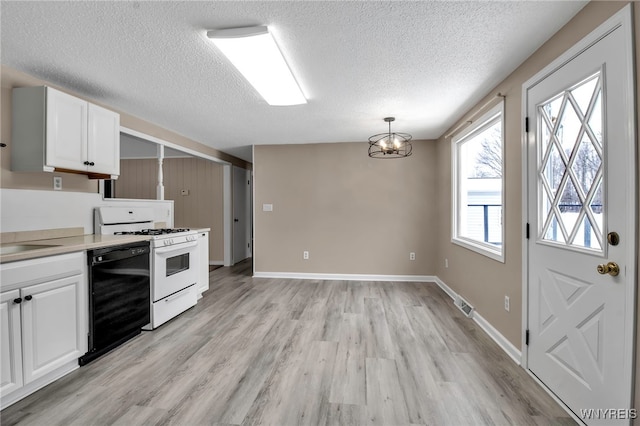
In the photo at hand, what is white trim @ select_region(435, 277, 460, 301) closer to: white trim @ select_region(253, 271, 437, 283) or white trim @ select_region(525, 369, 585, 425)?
white trim @ select_region(253, 271, 437, 283)

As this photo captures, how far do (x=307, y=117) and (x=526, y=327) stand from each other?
3038 mm

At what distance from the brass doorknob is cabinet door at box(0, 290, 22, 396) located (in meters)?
3.33

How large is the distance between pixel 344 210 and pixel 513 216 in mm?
2808

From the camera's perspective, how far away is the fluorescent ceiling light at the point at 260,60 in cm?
179

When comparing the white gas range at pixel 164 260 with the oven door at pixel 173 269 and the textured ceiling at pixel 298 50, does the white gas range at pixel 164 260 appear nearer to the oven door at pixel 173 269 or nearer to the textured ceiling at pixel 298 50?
the oven door at pixel 173 269

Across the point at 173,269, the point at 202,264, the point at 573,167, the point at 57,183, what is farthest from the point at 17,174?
the point at 573,167

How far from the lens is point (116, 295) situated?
247cm

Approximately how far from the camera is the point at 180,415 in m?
1.66

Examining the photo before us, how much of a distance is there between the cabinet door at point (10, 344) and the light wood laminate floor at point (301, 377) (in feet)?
0.57

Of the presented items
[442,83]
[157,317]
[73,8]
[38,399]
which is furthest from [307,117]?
[38,399]

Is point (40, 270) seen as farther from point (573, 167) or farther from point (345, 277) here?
point (345, 277)

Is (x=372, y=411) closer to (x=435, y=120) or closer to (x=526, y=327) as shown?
(x=526, y=327)

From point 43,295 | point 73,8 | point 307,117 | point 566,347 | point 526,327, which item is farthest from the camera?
point 307,117

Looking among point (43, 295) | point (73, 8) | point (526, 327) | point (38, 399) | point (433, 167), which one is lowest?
point (38, 399)
